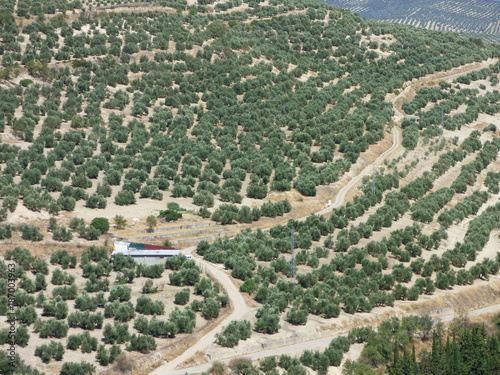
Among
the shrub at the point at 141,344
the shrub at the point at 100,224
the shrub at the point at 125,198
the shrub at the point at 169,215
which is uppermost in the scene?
the shrub at the point at 141,344

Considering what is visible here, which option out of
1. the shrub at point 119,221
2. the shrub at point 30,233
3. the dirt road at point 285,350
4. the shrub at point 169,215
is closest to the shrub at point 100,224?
the shrub at point 119,221

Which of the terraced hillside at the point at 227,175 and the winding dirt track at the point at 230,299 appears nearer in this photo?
the winding dirt track at the point at 230,299

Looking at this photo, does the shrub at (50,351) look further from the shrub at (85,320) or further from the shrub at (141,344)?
the shrub at (141,344)

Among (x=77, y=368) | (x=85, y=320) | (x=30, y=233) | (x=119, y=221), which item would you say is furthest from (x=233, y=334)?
(x=119, y=221)

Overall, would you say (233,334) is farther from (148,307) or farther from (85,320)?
(85,320)

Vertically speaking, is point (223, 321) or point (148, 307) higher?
point (148, 307)

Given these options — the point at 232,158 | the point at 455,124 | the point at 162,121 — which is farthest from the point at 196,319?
the point at 455,124

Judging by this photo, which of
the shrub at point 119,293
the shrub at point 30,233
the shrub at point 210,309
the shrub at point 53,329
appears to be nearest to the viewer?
the shrub at point 53,329

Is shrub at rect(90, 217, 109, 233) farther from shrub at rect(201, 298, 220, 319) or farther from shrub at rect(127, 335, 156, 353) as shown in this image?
shrub at rect(127, 335, 156, 353)

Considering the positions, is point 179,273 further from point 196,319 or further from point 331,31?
point 331,31
